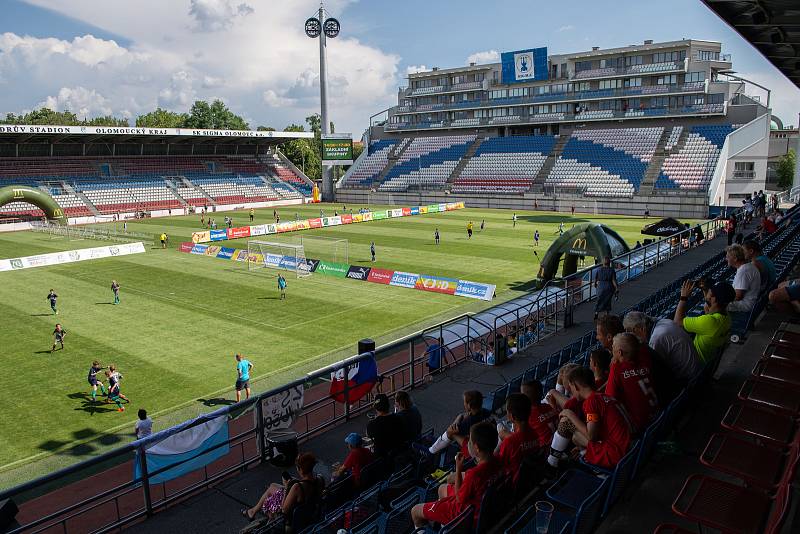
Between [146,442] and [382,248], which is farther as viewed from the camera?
[382,248]

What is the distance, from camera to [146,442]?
7.73m

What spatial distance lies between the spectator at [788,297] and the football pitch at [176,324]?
43.1 ft

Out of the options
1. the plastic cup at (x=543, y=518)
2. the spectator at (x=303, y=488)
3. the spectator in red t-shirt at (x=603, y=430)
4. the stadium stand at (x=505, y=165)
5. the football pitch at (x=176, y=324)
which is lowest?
the football pitch at (x=176, y=324)

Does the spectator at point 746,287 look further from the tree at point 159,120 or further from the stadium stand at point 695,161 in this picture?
the tree at point 159,120

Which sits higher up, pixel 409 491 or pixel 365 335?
pixel 409 491

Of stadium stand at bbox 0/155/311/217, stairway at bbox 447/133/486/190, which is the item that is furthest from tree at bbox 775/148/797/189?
stadium stand at bbox 0/155/311/217

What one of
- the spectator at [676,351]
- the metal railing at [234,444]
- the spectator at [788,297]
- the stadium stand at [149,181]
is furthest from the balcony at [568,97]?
the spectator at [676,351]

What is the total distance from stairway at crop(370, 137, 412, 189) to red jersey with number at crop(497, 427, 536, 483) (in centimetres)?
8458

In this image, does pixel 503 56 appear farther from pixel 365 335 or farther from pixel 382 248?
pixel 365 335

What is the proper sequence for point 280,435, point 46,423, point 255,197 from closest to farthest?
point 280,435 → point 46,423 → point 255,197

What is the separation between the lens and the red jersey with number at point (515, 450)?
565 centimetres

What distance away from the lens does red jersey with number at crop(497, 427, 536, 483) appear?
223 inches

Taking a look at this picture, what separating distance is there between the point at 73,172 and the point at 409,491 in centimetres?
7882

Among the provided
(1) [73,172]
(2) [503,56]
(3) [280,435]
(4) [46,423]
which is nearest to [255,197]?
(1) [73,172]
